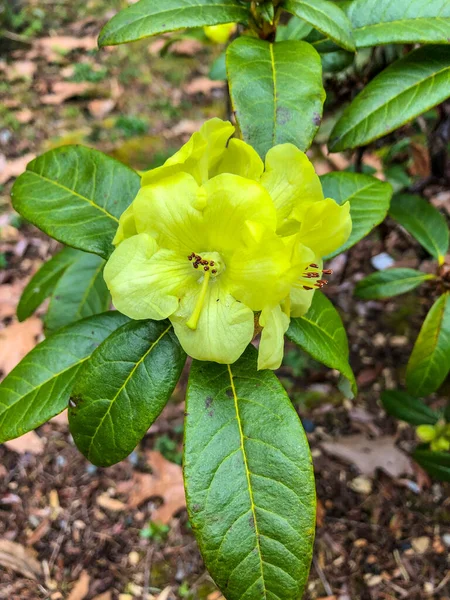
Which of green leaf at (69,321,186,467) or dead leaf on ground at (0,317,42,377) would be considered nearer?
green leaf at (69,321,186,467)

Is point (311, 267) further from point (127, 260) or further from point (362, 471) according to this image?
point (362, 471)

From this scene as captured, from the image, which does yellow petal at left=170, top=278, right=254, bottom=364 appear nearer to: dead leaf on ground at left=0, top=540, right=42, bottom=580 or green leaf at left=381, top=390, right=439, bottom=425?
green leaf at left=381, top=390, right=439, bottom=425

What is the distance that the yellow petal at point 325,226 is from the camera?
0.93m

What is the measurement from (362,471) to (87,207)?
1.49m

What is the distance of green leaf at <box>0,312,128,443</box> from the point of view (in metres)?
1.16

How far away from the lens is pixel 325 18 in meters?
1.11

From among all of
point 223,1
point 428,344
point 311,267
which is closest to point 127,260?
point 311,267

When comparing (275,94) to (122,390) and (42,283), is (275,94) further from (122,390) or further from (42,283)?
(42,283)

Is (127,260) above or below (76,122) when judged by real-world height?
above

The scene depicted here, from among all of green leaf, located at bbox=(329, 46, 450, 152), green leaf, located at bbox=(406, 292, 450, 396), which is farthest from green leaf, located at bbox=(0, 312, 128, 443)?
green leaf, located at bbox=(406, 292, 450, 396)

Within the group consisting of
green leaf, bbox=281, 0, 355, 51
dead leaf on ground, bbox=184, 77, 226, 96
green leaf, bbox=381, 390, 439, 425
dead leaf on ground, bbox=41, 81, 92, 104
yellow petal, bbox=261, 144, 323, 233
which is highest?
green leaf, bbox=281, 0, 355, 51

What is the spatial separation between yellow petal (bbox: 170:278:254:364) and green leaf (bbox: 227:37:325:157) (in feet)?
0.97

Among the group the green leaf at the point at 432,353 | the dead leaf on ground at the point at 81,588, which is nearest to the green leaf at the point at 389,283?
the green leaf at the point at 432,353

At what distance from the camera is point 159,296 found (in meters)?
1.00
